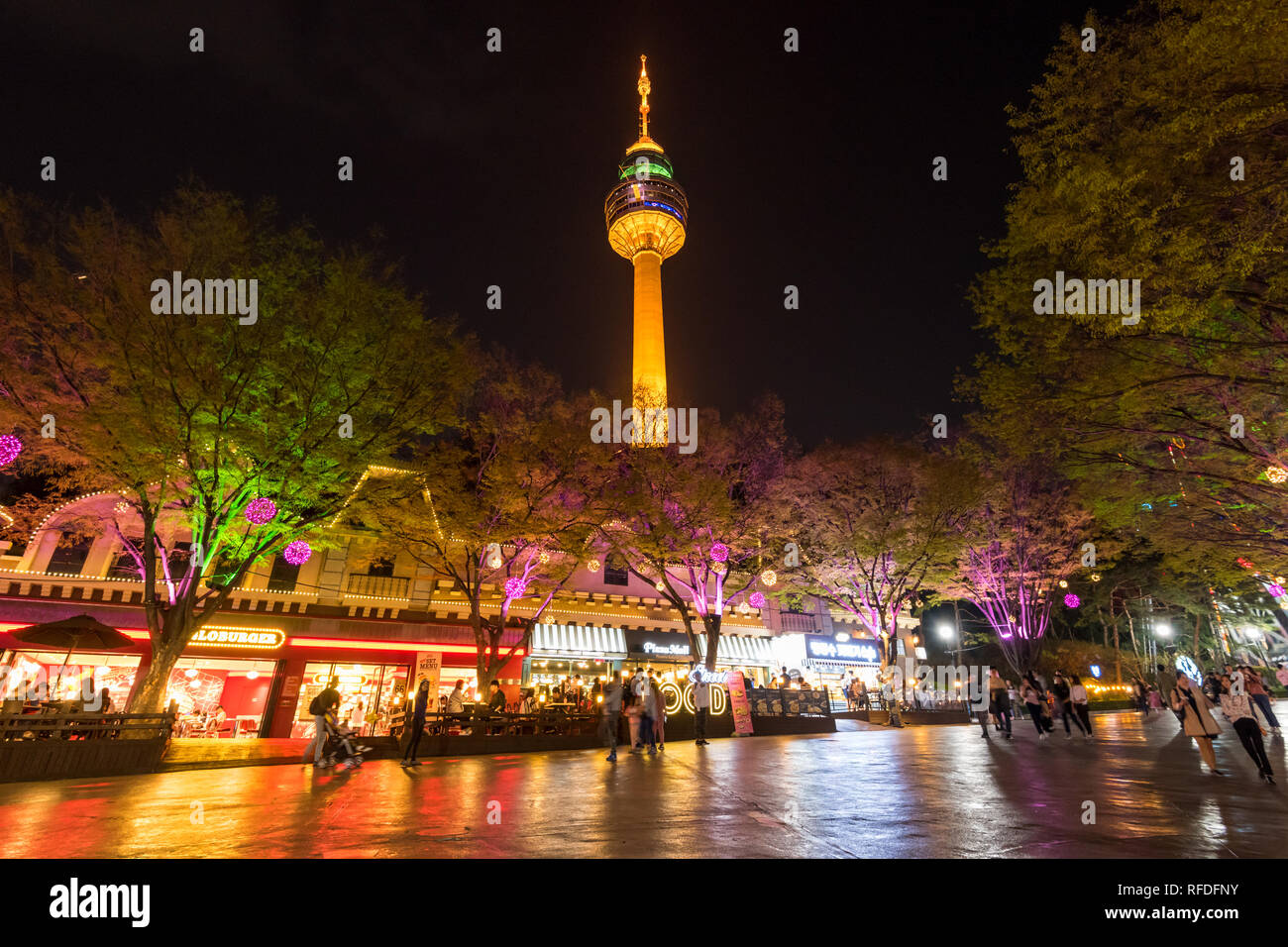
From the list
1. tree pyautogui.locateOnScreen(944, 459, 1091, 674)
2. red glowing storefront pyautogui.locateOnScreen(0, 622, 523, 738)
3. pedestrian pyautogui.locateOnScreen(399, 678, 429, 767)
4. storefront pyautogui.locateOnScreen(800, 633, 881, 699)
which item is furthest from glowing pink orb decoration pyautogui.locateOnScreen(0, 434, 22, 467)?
storefront pyautogui.locateOnScreen(800, 633, 881, 699)

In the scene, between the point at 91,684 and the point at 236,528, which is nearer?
the point at 236,528

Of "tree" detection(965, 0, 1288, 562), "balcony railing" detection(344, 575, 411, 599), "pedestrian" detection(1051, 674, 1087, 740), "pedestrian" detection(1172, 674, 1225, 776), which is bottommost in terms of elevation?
"pedestrian" detection(1051, 674, 1087, 740)

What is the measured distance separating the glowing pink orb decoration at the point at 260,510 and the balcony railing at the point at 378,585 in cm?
1068

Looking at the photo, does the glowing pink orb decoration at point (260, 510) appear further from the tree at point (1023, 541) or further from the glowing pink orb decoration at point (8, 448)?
the tree at point (1023, 541)

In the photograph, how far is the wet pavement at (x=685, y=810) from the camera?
497cm

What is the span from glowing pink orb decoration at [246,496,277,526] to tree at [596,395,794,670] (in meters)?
10.9

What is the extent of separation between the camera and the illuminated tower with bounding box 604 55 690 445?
49.8 m

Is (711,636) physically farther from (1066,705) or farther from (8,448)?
(8,448)

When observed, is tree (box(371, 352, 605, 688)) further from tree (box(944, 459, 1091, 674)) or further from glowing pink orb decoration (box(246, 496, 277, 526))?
tree (box(944, 459, 1091, 674))

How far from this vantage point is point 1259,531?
15.2 metres

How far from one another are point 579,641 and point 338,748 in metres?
14.6
